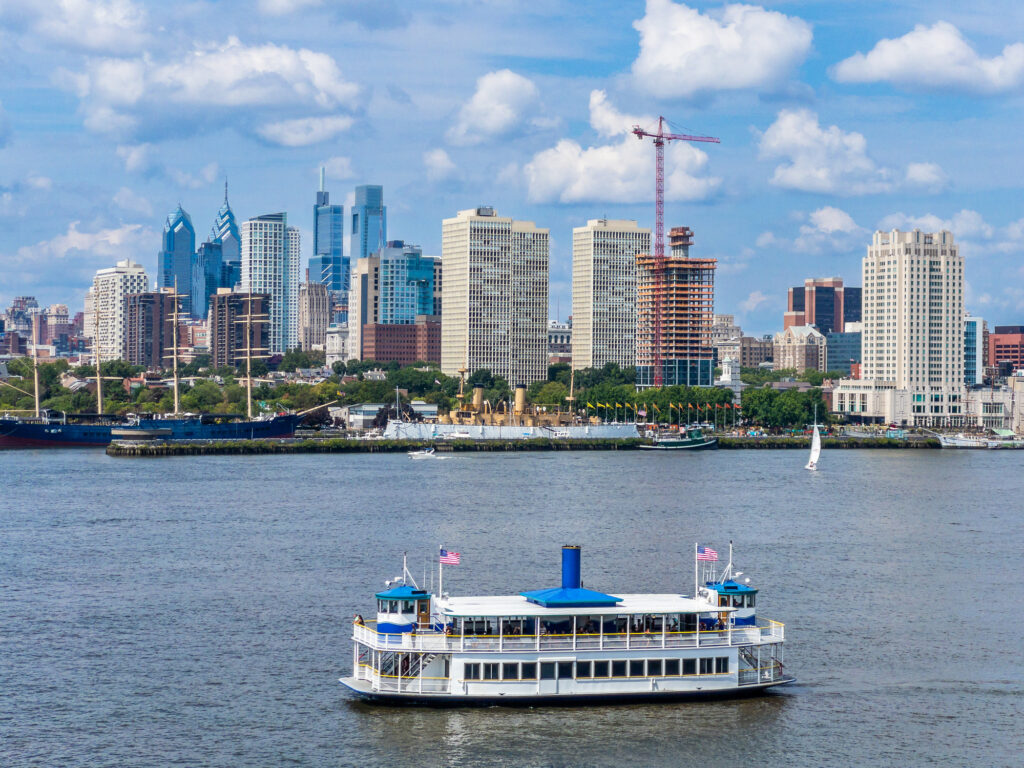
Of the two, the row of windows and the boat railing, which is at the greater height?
the boat railing

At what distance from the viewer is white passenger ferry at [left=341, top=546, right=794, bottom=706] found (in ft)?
139

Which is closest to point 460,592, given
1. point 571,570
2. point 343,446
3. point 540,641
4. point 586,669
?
point 571,570

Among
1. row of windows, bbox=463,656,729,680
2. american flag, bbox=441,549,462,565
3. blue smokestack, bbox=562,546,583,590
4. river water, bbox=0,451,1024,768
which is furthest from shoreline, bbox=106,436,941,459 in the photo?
row of windows, bbox=463,656,729,680

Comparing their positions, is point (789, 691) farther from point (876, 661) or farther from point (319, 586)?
point (319, 586)

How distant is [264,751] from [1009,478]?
116 m

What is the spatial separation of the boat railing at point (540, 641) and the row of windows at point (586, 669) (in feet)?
1.58

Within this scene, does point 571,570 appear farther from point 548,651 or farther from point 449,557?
point 449,557

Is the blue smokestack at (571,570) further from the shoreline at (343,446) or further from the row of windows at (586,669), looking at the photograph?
the shoreline at (343,446)

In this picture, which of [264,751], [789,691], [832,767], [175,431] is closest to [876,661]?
[789,691]

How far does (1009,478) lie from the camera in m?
139

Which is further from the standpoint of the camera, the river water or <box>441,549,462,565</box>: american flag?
<box>441,549,462,565</box>: american flag

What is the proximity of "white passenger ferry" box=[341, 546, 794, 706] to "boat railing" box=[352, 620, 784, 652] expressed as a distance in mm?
32

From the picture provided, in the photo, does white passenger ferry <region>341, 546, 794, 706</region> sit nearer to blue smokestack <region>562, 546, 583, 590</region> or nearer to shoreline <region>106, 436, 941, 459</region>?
blue smokestack <region>562, 546, 583, 590</region>

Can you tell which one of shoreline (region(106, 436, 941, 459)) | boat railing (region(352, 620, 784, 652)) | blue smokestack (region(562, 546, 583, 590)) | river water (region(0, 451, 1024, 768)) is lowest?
river water (region(0, 451, 1024, 768))
